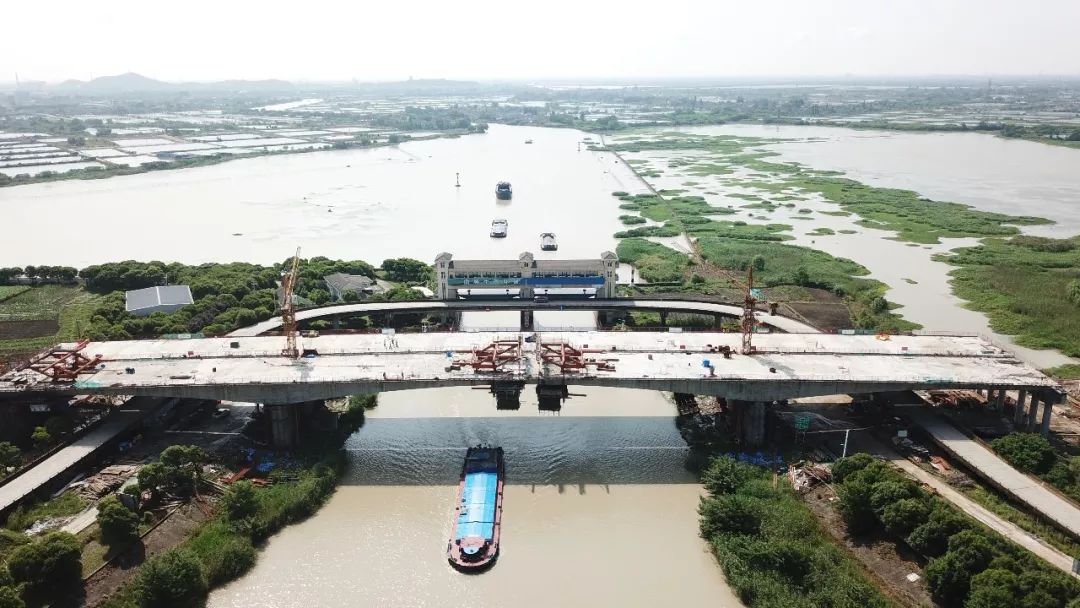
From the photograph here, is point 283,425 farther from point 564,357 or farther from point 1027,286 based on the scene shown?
point 1027,286

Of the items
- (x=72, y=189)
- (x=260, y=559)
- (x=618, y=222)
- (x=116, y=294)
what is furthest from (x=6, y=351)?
(x=72, y=189)

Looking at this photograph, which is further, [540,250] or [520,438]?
[540,250]

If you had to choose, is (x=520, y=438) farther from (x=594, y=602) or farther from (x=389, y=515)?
(x=594, y=602)

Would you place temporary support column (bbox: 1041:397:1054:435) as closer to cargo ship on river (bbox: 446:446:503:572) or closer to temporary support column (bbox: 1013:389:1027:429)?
temporary support column (bbox: 1013:389:1027:429)

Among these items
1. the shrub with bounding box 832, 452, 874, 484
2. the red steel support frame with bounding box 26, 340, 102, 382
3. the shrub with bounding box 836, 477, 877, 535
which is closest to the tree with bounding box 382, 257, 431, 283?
the red steel support frame with bounding box 26, 340, 102, 382

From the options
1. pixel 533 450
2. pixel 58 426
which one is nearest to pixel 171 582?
pixel 58 426

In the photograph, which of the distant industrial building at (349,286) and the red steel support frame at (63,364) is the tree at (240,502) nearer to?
the red steel support frame at (63,364)
